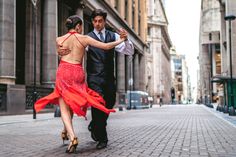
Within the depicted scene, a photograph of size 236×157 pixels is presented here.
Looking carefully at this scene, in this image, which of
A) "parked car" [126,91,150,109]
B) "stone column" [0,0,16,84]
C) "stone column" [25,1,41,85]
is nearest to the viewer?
"stone column" [0,0,16,84]

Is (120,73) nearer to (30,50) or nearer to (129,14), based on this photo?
(129,14)

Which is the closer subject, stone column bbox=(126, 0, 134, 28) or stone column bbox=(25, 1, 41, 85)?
stone column bbox=(25, 1, 41, 85)

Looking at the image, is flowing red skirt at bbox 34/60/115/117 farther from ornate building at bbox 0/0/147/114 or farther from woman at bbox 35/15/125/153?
ornate building at bbox 0/0/147/114

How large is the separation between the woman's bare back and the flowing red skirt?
0.09 m

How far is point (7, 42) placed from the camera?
22.8 meters

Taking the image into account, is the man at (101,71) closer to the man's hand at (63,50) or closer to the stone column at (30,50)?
the man's hand at (63,50)

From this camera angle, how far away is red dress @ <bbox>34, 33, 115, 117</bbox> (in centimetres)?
637

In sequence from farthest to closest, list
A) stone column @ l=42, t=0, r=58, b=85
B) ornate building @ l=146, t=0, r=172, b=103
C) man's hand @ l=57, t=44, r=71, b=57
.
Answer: ornate building @ l=146, t=0, r=172, b=103, stone column @ l=42, t=0, r=58, b=85, man's hand @ l=57, t=44, r=71, b=57

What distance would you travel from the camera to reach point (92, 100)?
21.1 feet

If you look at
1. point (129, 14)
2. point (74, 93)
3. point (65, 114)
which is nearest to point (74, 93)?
point (74, 93)

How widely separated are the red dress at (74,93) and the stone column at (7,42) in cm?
1664

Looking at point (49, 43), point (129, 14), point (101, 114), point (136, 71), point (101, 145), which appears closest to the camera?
point (101, 114)

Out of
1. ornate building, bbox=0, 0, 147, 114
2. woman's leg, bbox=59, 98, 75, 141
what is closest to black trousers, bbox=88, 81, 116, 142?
woman's leg, bbox=59, 98, 75, 141

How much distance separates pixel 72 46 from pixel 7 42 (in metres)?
17.0
